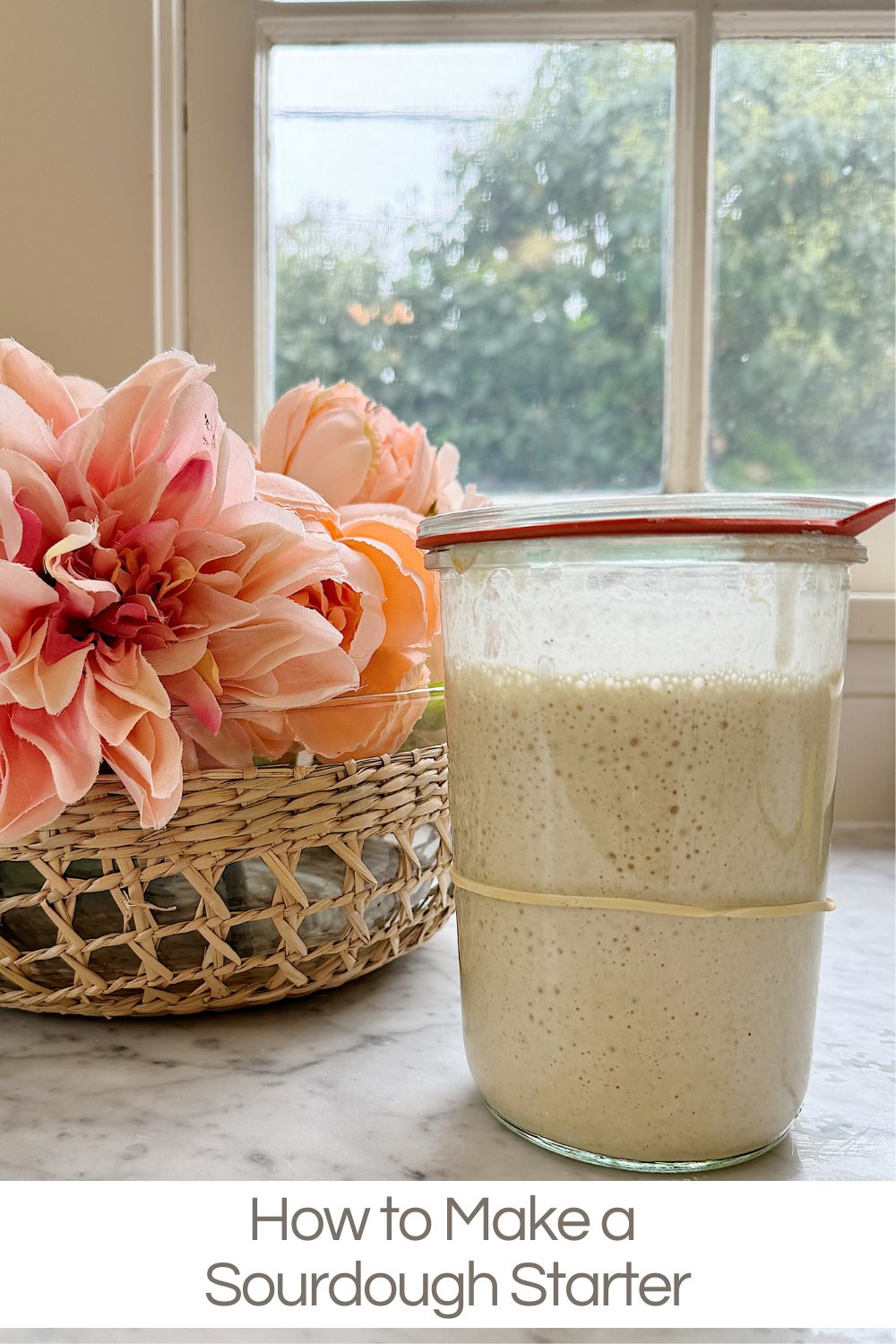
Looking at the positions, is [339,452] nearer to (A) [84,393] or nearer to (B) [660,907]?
(A) [84,393]

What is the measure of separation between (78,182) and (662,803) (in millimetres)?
804

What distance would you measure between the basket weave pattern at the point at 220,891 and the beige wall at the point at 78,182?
55cm

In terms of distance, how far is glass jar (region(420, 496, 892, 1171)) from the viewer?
13.7 inches

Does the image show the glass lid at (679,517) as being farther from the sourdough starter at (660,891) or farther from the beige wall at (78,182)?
the beige wall at (78,182)

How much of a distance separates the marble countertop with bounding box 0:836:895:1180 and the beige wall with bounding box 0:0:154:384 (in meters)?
0.59

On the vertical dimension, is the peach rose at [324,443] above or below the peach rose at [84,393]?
below

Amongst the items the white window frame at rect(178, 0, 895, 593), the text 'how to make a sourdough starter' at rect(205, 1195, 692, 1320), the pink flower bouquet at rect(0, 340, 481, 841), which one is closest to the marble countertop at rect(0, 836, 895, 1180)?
the text 'how to make a sourdough starter' at rect(205, 1195, 692, 1320)

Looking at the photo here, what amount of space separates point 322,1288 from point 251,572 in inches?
10.4

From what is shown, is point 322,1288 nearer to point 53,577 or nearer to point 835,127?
point 53,577

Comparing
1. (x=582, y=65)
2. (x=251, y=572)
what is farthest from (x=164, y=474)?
(x=582, y=65)

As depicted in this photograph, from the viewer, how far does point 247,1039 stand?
494 mm

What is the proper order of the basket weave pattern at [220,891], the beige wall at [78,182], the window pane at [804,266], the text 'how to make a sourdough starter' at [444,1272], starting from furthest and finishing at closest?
the window pane at [804,266], the beige wall at [78,182], the basket weave pattern at [220,891], the text 'how to make a sourdough starter' at [444,1272]

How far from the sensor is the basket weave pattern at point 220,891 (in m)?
0.45

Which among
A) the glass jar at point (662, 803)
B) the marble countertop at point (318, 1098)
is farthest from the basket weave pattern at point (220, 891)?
the glass jar at point (662, 803)
